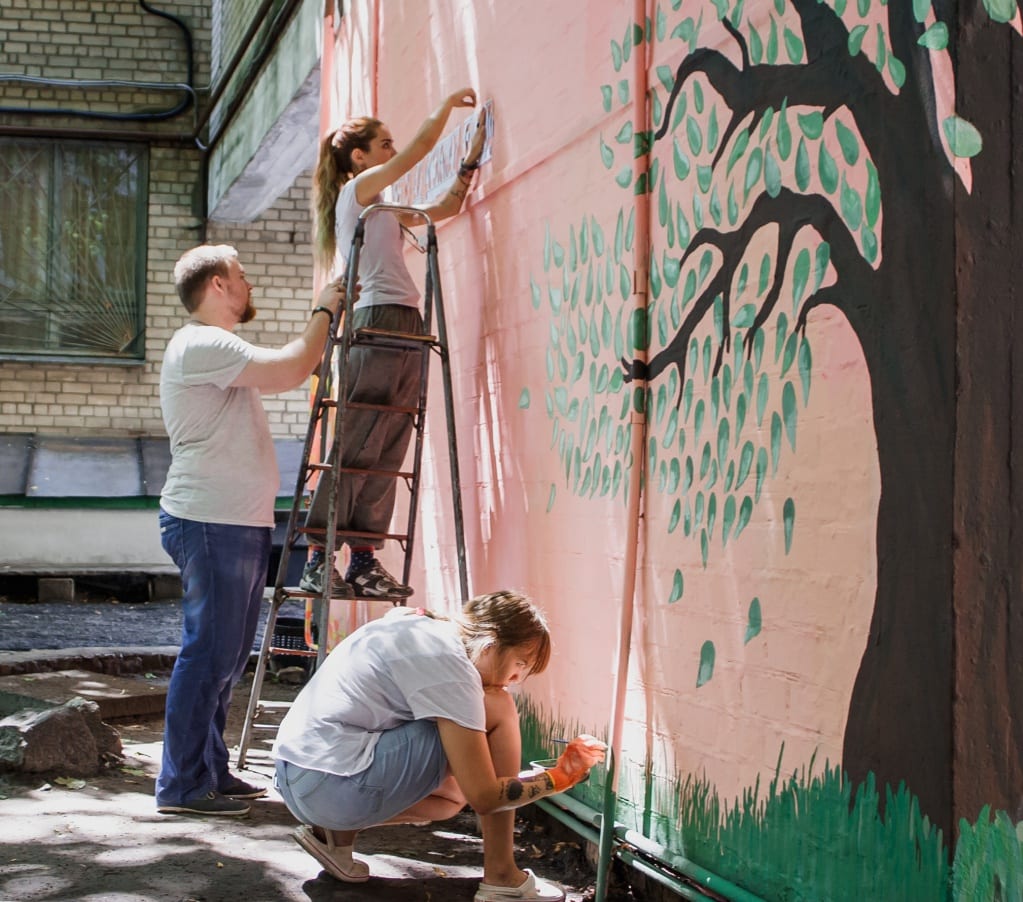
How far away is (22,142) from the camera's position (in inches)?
496

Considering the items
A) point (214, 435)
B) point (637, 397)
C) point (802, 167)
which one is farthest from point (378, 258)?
point (802, 167)

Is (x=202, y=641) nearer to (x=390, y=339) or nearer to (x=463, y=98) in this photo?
(x=390, y=339)

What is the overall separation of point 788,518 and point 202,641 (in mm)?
2146

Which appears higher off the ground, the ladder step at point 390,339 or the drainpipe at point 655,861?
the ladder step at point 390,339

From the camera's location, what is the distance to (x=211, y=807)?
4.25 metres

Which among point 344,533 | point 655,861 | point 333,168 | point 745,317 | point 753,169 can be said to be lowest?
point 655,861

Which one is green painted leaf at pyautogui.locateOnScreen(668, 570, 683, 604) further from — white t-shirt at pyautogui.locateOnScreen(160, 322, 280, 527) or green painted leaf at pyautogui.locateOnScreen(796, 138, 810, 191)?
white t-shirt at pyautogui.locateOnScreen(160, 322, 280, 527)

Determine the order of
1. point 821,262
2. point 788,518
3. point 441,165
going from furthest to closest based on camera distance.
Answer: point 441,165 < point 788,518 < point 821,262

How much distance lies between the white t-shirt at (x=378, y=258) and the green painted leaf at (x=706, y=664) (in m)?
2.14

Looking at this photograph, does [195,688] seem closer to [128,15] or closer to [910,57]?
[910,57]

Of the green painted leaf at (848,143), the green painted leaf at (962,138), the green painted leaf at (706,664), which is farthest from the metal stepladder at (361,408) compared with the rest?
the green painted leaf at (962,138)

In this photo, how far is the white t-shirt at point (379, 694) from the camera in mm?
3252

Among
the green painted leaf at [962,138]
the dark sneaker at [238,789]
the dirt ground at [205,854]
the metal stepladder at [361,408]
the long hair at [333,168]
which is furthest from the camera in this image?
the long hair at [333,168]

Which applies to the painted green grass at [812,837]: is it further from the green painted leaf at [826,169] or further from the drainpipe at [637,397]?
the green painted leaf at [826,169]
